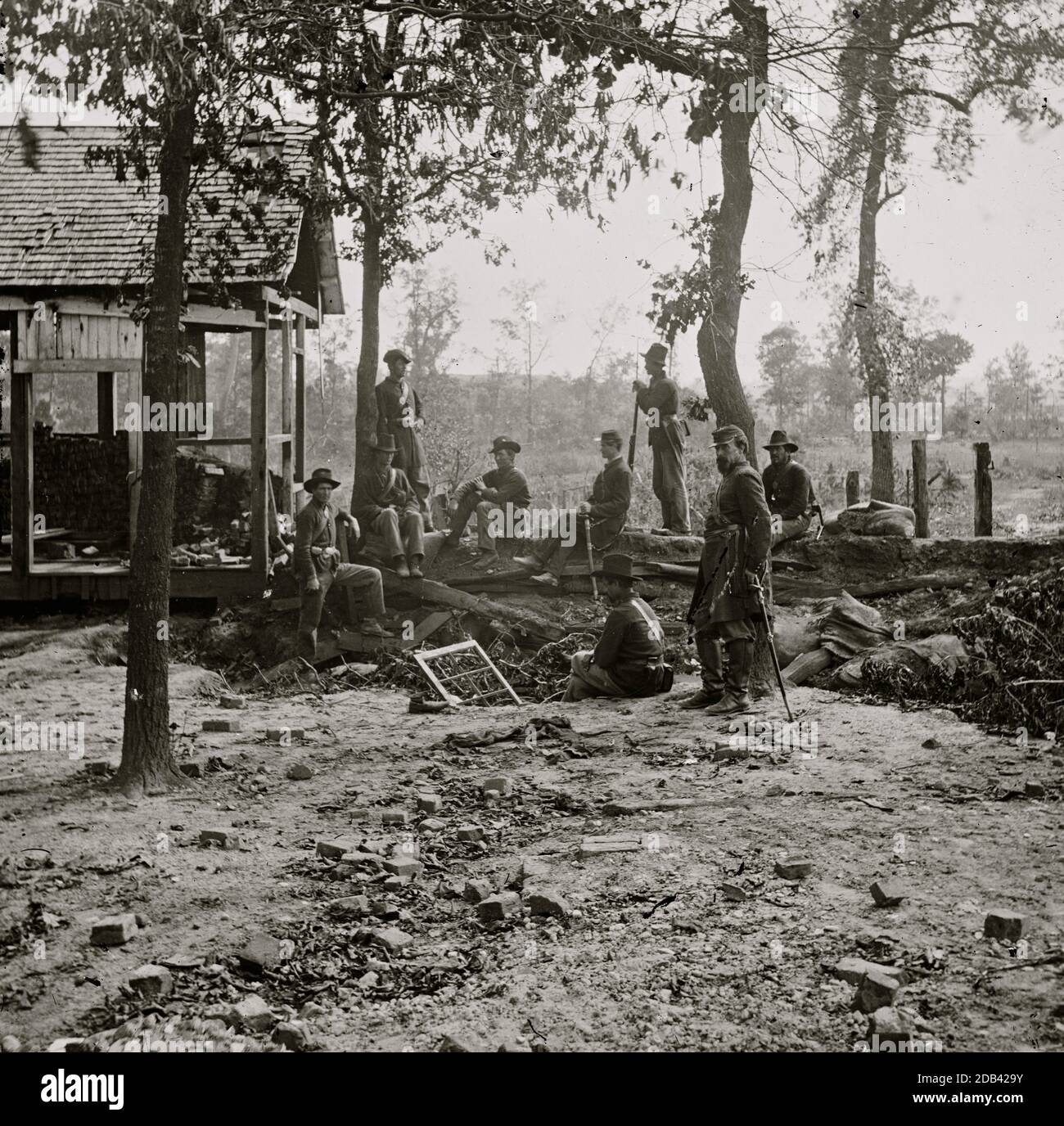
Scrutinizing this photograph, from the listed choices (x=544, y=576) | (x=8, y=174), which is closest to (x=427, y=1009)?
(x=544, y=576)

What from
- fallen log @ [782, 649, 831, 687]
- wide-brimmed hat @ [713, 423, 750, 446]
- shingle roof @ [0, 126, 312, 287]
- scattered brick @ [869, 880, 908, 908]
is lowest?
scattered brick @ [869, 880, 908, 908]

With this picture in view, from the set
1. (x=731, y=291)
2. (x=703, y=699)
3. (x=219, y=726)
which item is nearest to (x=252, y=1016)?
(x=219, y=726)

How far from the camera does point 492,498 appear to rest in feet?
45.8

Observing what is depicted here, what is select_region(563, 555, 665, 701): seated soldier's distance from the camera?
1049 cm

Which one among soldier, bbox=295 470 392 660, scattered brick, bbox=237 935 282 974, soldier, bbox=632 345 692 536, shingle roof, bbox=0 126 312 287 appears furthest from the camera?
soldier, bbox=632 345 692 536

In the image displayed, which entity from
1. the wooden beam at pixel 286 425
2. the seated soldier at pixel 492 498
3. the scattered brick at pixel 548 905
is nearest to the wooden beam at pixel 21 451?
the wooden beam at pixel 286 425

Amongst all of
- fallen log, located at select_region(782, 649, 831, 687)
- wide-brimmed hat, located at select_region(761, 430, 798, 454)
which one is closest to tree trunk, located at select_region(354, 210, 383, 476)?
wide-brimmed hat, located at select_region(761, 430, 798, 454)

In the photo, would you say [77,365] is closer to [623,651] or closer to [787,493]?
[623,651]

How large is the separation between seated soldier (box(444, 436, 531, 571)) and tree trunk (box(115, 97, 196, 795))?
20.0ft

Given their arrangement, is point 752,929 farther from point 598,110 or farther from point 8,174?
point 8,174

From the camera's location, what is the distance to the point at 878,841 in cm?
627

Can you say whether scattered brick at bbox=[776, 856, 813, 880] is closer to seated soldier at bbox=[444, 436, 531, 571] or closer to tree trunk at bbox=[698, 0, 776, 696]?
tree trunk at bbox=[698, 0, 776, 696]

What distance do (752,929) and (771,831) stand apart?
1494mm

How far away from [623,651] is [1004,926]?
6.07 metres
